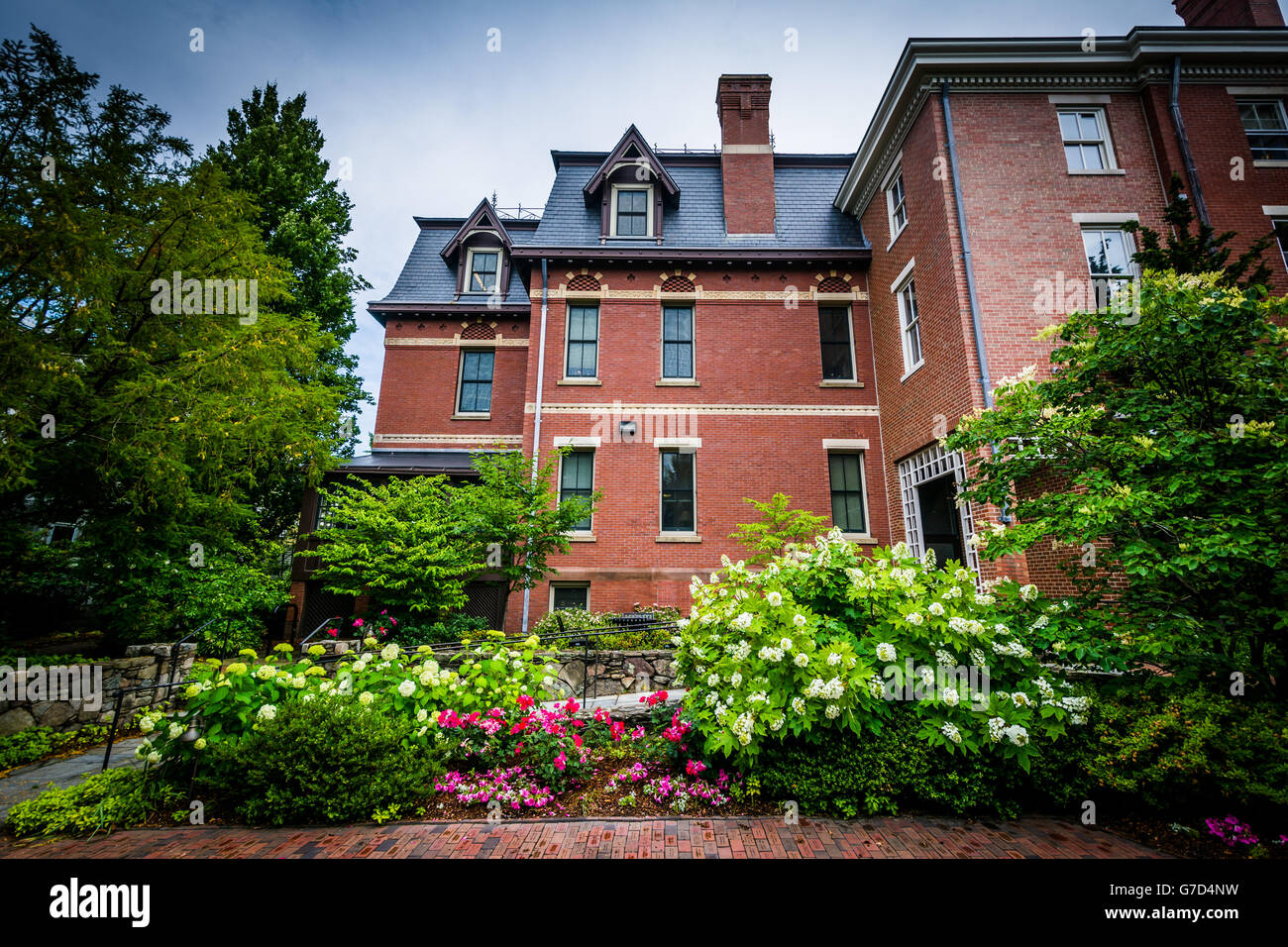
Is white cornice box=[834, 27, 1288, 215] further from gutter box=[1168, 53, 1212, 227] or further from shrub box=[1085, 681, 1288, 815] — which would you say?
shrub box=[1085, 681, 1288, 815]

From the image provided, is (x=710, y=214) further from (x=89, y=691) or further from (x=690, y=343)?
(x=89, y=691)

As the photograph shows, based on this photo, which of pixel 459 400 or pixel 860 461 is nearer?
pixel 860 461

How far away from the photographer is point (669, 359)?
1371 cm

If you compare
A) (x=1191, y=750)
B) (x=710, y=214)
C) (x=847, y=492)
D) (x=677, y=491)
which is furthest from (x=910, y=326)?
(x=1191, y=750)

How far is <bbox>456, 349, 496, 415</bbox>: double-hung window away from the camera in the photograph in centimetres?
1570

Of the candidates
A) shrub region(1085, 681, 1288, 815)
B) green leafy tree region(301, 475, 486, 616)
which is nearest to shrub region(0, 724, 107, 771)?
green leafy tree region(301, 475, 486, 616)

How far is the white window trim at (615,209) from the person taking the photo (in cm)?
1445

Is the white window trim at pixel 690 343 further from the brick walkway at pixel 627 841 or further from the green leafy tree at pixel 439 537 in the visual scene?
the brick walkway at pixel 627 841

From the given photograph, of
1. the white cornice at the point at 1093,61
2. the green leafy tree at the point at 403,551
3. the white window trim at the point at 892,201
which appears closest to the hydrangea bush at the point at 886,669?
the green leafy tree at the point at 403,551

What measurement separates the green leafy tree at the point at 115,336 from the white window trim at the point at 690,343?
8162mm

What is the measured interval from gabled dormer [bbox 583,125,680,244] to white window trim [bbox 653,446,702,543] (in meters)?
6.14

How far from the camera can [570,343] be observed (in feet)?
45.3

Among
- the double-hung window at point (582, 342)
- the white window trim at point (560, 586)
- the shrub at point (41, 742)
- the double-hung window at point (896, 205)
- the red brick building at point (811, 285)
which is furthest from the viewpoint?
the double-hung window at point (582, 342)

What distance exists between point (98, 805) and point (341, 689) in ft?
5.94
